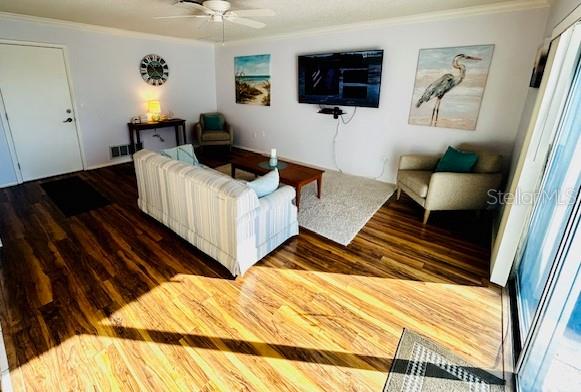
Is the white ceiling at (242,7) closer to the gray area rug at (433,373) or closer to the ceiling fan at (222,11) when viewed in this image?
the ceiling fan at (222,11)

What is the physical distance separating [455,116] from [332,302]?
9.89ft

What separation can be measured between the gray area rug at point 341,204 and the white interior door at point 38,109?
2608 mm

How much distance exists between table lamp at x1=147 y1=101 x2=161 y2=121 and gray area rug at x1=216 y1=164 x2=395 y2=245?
1.91 metres

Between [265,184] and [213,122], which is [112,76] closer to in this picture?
[213,122]

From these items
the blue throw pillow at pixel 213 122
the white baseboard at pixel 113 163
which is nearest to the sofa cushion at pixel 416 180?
the blue throw pillow at pixel 213 122

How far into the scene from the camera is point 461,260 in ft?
8.87

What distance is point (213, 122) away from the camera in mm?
6203

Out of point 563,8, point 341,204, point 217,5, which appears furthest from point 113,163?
point 563,8

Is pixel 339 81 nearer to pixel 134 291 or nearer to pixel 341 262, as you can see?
pixel 341 262

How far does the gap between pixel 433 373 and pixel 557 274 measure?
2.74 feet

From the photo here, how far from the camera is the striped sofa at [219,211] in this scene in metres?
2.28

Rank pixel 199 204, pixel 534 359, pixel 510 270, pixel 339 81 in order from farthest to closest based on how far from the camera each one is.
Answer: pixel 339 81, pixel 199 204, pixel 510 270, pixel 534 359

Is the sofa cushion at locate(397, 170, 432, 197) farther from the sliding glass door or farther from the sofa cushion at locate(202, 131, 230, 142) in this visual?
the sofa cushion at locate(202, 131, 230, 142)

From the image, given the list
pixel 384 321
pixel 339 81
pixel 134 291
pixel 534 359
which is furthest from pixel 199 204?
pixel 339 81
